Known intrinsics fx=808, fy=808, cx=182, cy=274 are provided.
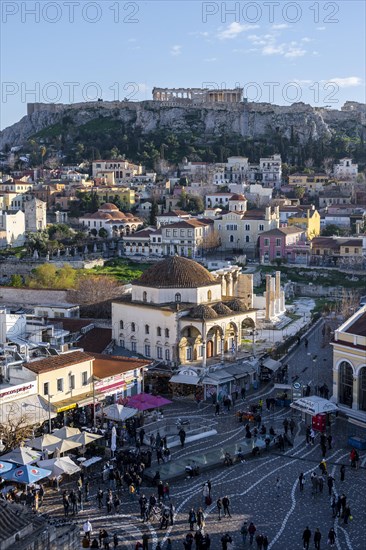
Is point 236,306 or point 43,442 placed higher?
point 236,306

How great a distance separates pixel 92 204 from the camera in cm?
9462

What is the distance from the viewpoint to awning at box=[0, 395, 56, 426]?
26.5 metres

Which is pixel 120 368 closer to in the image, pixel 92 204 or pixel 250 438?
pixel 250 438

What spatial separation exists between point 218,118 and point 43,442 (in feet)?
384

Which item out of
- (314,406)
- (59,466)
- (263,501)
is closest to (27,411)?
(59,466)

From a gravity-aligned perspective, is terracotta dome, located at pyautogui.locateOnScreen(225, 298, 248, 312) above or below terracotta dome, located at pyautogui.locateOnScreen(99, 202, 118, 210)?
below

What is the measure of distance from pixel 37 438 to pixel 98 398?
6059 mm

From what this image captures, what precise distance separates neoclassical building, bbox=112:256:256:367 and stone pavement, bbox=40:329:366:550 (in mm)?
8838

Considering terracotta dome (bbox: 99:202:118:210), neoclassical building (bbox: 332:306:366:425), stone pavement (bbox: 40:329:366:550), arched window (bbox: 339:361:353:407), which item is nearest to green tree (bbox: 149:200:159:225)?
terracotta dome (bbox: 99:202:118:210)

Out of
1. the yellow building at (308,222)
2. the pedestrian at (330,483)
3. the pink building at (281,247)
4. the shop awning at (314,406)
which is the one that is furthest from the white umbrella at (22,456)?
the yellow building at (308,222)

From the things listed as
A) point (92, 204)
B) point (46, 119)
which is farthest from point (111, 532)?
point (46, 119)

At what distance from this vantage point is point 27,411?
89.1 feet

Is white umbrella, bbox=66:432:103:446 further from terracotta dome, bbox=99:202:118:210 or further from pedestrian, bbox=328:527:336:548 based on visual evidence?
terracotta dome, bbox=99:202:118:210

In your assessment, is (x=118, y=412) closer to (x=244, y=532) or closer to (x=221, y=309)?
(x=244, y=532)
